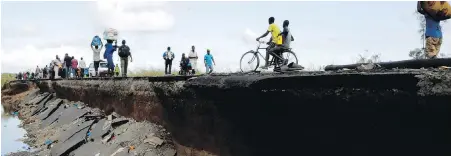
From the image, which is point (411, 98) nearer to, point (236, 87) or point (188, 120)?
point (236, 87)

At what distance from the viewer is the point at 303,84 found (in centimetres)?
275

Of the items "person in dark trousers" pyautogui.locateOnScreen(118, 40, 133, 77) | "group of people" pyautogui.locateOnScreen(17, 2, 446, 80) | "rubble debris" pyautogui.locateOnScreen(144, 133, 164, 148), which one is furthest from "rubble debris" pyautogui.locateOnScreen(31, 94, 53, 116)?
"rubble debris" pyautogui.locateOnScreen(144, 133, 164, 148)

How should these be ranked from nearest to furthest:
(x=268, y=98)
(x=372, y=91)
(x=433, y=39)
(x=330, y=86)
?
(x=372, y=91) < (x=330, y=86) < (x=268, y=98) < (x=433, y=39)

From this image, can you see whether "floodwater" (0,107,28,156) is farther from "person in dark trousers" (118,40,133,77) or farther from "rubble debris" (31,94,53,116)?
"person in dark trousers" (118,40,133,77)

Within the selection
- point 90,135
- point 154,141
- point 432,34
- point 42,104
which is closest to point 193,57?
point 42,104

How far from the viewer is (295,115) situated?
3.06 meters

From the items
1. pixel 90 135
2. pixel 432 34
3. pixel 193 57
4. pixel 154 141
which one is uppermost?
pixel 193 57

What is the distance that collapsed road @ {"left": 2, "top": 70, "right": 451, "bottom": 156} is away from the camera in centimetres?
214

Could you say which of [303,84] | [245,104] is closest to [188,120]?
[245,104]

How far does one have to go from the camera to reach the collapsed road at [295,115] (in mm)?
2141

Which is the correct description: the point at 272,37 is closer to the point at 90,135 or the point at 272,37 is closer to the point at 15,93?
the point at 90,135

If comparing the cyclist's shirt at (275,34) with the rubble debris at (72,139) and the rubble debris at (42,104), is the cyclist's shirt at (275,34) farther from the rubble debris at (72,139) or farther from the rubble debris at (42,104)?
the rubble debris at (42,104)

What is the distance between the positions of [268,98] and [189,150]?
7.83 ft

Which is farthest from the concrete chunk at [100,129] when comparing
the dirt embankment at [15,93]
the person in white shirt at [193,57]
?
the dirt embankment at [15,93]
